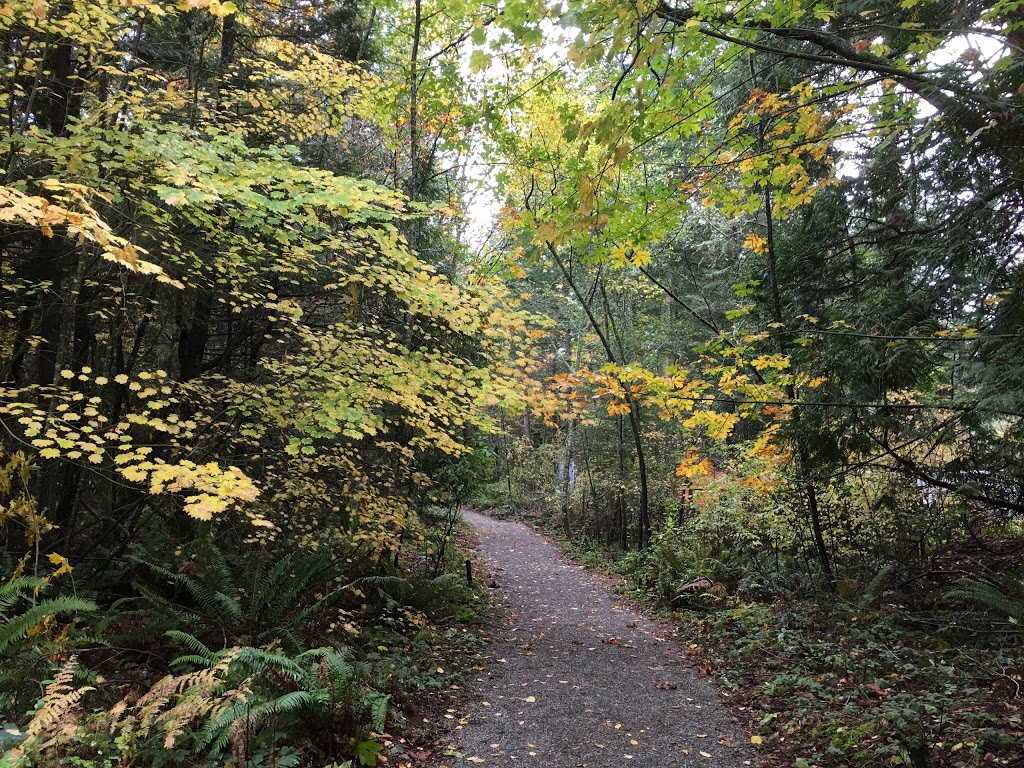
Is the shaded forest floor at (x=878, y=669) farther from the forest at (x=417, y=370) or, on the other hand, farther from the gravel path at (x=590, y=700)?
the gravel path at (x=590, y=700)

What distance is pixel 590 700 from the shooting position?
18.5ft

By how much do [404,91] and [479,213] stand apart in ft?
35.7

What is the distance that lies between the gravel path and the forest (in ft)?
1.56

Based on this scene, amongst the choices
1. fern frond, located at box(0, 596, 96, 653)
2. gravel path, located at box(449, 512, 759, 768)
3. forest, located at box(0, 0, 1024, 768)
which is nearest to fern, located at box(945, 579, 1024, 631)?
forest, located at box(0, 0, 1024, 768)

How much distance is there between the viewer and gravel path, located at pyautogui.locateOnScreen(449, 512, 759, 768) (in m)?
4.57

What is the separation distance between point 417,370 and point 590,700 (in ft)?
12.8

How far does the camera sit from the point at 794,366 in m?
7.73

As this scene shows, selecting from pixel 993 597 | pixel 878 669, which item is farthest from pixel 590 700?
pixel 993 597

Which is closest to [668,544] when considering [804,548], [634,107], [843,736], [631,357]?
[804,548]

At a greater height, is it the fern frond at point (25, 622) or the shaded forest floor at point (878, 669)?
the fern frond at point (25, 622)

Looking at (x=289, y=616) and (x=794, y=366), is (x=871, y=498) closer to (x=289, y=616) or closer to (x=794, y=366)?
(x=794, y=366)

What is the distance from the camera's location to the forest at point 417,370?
3.96m

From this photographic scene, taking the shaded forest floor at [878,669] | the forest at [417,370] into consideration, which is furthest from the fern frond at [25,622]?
the shaded forest floor at [878,669]

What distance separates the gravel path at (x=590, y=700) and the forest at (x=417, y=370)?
1.56 feet
